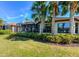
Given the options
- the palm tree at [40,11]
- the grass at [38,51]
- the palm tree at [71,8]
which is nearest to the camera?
the grass at [38,51]

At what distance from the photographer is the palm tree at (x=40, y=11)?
69.3 feet

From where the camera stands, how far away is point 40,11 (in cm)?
2347

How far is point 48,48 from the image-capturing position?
14.7m

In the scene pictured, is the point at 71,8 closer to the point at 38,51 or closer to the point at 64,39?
the point at 64,39

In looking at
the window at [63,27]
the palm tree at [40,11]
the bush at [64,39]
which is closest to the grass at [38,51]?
the bush at [64,39]

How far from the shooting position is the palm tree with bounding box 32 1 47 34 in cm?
2113

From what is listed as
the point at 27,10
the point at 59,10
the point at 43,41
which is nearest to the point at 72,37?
the point at 43,41

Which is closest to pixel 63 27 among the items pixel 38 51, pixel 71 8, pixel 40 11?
pixel 40 11

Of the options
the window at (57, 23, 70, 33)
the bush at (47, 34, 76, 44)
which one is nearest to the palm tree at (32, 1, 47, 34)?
the window at (57, 23, 70, 33)

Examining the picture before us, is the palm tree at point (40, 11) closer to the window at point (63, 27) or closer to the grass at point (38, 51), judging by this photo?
the window at point (63, 27)

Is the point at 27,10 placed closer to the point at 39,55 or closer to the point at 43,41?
the point at 43,41

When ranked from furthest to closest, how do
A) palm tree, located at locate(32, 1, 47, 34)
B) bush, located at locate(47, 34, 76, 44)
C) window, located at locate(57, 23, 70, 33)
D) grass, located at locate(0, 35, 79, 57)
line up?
1. window, located at locate(57, 23, 70, 33)
2. palm tree, located at locate(32, 1, 47, 34)
3. bush, located at locate(47, 34, 76, 44)
4. grass, located at locate(0, 35, 79, 57)

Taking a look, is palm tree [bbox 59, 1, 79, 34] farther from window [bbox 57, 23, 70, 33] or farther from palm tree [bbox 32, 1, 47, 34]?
window [bbox 57, 23, 70, 33]

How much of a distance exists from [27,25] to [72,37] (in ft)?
37.6
